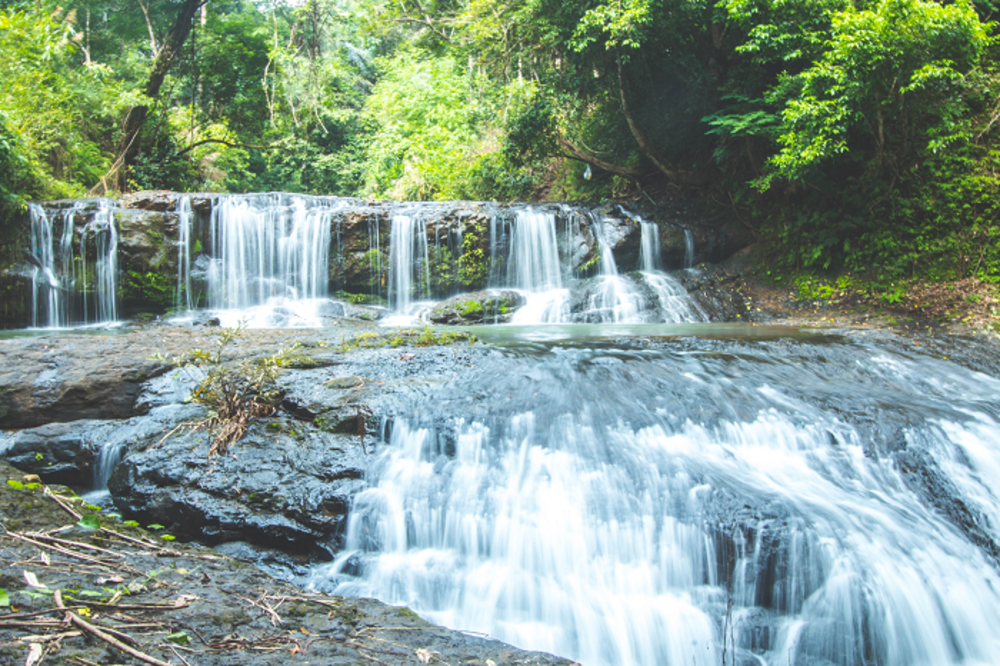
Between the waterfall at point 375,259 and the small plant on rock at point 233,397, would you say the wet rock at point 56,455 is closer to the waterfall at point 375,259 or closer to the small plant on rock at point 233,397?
the small plant on rock at point 233,397

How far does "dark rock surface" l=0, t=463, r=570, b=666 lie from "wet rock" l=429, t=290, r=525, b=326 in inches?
312

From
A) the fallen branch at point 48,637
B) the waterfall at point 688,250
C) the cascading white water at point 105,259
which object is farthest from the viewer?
the waterfall at point 688,250

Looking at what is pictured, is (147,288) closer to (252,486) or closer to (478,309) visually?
(478,309)

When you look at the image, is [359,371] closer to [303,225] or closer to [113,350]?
[113,350]

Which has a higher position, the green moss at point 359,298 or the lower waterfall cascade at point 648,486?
the green moss at point 359,298

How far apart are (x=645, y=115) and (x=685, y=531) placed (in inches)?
462

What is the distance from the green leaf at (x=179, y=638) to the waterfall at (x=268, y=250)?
1023 cm

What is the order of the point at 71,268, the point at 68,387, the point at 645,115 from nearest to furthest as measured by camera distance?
1. the point at 68,387
2. the point at 71,268
3. the point at 645,115

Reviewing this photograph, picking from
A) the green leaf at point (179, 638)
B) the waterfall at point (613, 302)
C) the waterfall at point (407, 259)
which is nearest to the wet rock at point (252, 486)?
the green leaf at point (179, 638)

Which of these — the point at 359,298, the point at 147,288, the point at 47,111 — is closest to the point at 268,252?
the point at 359,298

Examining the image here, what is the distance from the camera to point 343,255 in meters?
12.0

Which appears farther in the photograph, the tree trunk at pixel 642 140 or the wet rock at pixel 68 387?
the tree trunk at pixel 642 140

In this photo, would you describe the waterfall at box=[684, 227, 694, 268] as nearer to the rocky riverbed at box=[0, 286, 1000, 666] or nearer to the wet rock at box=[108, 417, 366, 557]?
the rocky riverbed at box=[0, 286, 1000, 666]

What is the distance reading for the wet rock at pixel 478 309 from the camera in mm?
10914
